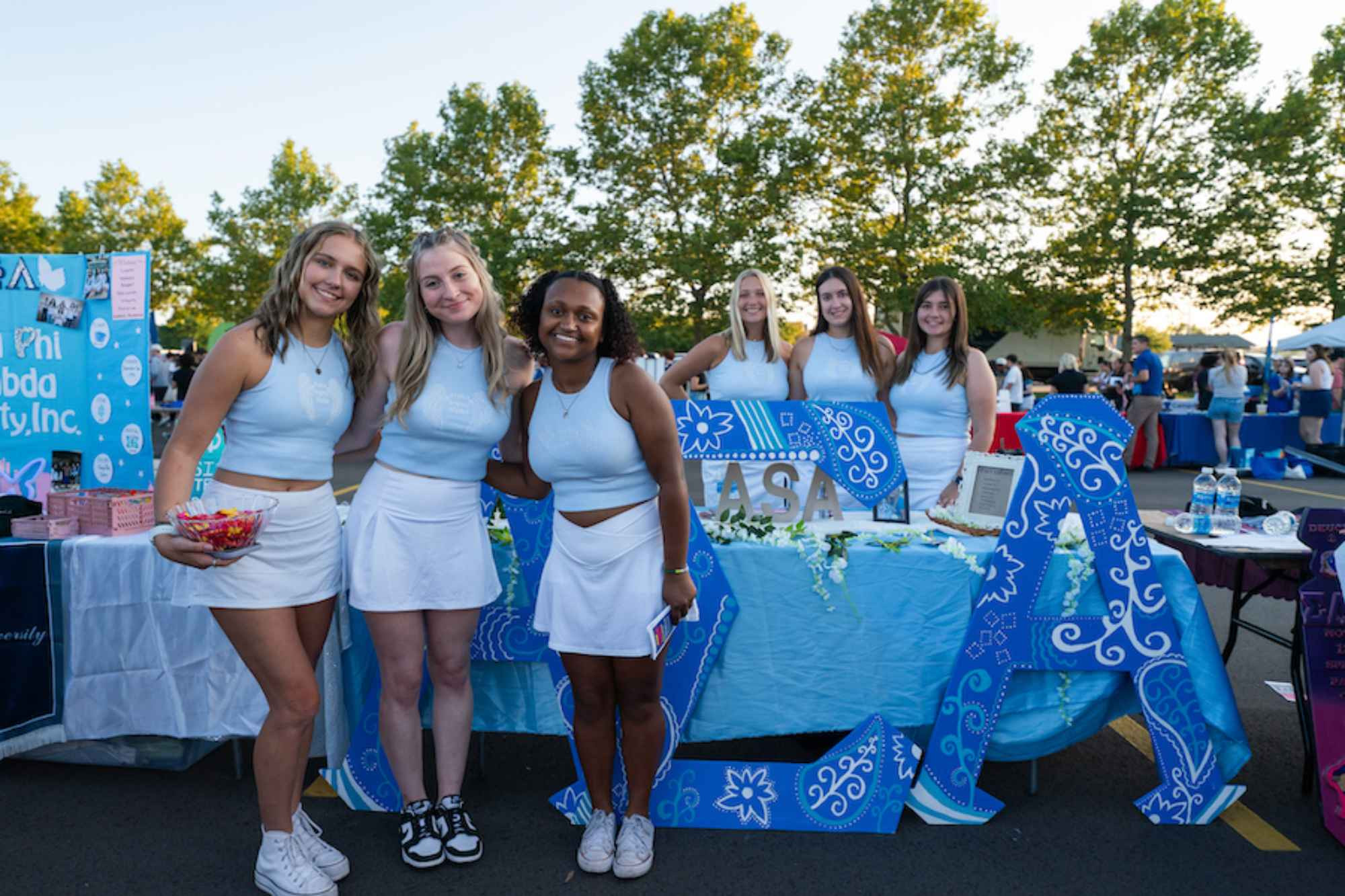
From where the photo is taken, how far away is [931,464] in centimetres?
361

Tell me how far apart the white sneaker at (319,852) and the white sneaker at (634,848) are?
74 centimetres

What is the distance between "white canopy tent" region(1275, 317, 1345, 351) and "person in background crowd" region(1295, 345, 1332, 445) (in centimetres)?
72

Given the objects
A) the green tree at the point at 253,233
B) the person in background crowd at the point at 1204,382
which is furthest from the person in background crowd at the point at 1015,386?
the green tree at the point at 253,233

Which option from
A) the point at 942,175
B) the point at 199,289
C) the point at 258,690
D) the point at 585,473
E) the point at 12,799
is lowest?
the point at 12,799

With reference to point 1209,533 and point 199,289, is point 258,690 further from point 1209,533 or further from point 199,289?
point 199,289

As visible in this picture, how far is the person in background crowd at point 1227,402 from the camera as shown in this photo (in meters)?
11.1

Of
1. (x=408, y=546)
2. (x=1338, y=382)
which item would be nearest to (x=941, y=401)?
(x=408, y=546)

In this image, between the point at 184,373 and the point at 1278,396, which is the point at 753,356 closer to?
the point at 1278,396

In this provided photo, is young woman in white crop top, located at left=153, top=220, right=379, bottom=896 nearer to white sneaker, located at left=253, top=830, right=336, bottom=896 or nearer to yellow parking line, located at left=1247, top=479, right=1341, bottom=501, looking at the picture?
white sneaker, located at left=253, top=830, right=336, bottom=896

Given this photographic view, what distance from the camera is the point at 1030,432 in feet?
8.96

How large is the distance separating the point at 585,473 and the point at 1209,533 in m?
2.33

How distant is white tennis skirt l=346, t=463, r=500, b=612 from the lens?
7.71 feet

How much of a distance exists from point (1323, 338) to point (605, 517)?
1479cm

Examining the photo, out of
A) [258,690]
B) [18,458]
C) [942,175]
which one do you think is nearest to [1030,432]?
[258,690]
